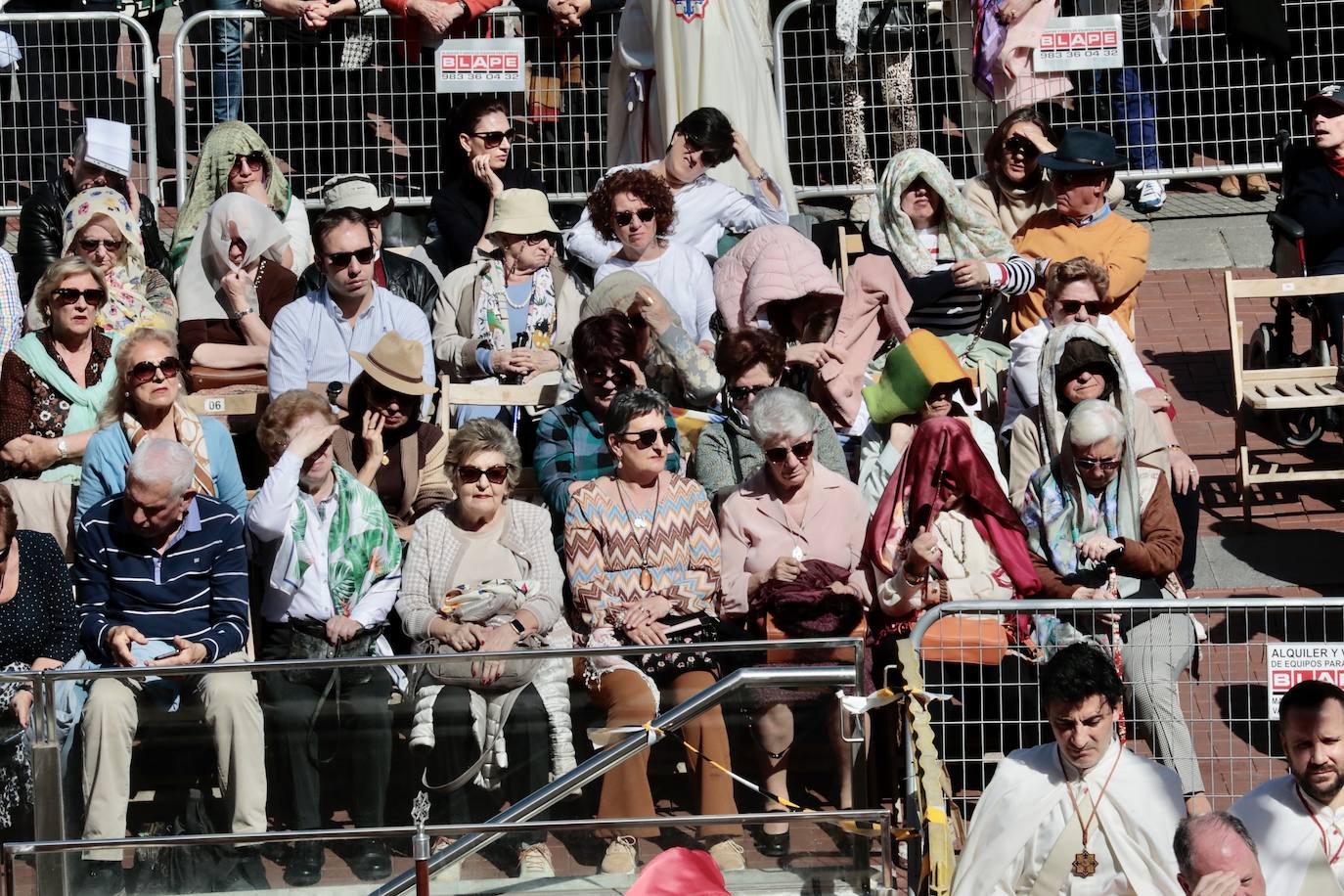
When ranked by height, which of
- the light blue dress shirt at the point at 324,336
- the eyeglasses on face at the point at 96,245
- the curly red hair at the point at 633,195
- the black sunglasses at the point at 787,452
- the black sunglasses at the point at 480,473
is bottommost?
the black sunglasses at the point at 480,473

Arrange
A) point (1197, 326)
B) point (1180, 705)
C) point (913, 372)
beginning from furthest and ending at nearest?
point (1197, 326)
point (913, 372)
point (1180, 705)

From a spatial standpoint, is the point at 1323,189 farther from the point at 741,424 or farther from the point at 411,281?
the point at 411,281

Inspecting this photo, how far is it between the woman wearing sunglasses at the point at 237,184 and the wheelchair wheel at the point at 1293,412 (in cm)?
467

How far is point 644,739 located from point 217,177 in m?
4.99

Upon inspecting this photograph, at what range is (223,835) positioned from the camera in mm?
7586

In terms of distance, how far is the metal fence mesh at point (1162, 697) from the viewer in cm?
809

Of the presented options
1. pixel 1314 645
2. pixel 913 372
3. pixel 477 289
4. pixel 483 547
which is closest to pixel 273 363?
pixel 477 289

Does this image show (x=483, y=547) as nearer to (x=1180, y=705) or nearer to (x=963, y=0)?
(x=1180, y=705)

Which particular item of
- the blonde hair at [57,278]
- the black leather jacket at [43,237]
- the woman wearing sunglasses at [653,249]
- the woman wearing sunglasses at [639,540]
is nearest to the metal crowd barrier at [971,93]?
the woman wearing sunglasses at [653,249]

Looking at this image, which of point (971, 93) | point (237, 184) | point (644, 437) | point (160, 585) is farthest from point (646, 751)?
point (971, 93)

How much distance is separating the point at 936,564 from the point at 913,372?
1245mm

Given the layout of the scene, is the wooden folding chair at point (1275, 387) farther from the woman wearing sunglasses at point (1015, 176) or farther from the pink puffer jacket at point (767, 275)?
the pink puffer jacket at point (767, 275)

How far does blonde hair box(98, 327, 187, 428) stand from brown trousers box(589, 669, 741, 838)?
2594mm

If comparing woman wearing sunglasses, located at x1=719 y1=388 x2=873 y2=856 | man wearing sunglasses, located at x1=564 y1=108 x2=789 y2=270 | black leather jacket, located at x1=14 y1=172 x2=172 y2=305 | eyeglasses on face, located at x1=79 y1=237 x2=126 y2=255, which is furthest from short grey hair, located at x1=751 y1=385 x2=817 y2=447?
black leather jacket, located at x1=14 y1=172 x2=172 y2=305
